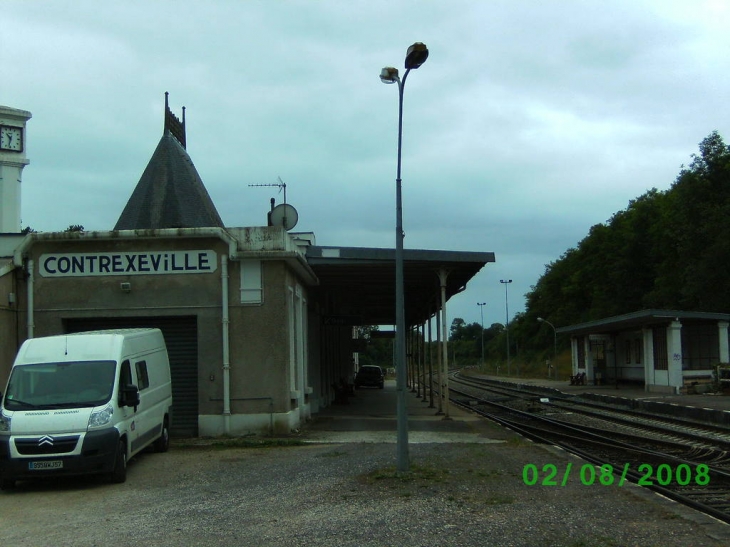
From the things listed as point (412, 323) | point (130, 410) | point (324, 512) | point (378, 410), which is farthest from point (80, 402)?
point (412, 323)

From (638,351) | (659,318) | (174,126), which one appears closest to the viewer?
(174,126)

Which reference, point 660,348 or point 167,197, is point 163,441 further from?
point 660,348

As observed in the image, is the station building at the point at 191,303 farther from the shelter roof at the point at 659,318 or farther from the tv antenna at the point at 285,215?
the shelter roof at the point at 659,318

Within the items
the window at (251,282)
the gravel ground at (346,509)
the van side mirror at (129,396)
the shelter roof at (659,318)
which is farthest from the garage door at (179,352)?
the shelter roof at (659,318)

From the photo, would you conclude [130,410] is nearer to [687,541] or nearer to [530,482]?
[530,482]

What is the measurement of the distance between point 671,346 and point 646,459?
2196 cm

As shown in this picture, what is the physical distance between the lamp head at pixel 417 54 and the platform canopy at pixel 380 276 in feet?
31.7

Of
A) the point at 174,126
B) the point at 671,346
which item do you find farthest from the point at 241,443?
the point at 671,346

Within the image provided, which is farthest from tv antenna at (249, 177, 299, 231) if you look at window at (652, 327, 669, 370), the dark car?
the dark car

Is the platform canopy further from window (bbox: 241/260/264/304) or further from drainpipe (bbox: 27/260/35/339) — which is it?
drainpipe (bbox: 27/260/35/339)

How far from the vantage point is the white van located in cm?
1152

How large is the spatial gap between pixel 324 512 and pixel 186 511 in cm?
169

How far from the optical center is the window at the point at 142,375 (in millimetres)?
13727

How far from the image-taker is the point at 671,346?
114 feet
